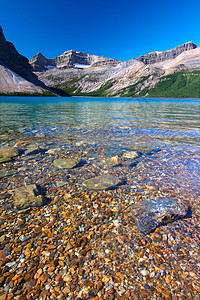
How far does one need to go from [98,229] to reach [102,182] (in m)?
2.48

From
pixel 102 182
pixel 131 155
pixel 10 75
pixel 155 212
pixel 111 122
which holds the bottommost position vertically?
pixel 111 122

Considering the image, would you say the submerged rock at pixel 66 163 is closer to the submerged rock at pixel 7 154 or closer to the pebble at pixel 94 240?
the pebble at pixel 94 240

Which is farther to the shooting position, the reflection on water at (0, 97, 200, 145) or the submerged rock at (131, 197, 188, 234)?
the reflection on water at (0, 97, 200, 145)

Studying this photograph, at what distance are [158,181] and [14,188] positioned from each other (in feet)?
19.7

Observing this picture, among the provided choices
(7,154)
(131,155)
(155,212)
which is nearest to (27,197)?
(155,212)

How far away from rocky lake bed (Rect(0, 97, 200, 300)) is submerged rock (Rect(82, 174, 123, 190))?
0.04 meters

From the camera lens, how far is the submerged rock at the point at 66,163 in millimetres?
8094

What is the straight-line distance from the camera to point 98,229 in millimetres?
4344

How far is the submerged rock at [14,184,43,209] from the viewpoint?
515 centimetres

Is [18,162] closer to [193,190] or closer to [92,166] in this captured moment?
[92,166]

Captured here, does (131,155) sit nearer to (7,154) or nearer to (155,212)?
(155,212)

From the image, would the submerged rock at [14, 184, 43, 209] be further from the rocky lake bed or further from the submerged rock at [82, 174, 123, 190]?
the submerged rock at [82, 174, 123, 190]

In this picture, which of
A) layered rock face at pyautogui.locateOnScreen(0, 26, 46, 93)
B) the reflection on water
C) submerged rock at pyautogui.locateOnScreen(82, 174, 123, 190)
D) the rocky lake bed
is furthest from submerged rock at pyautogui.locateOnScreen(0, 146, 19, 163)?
layered rock face at pyautogui.locateOnScreen(0, 26, 46, 93)

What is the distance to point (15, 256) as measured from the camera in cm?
353
